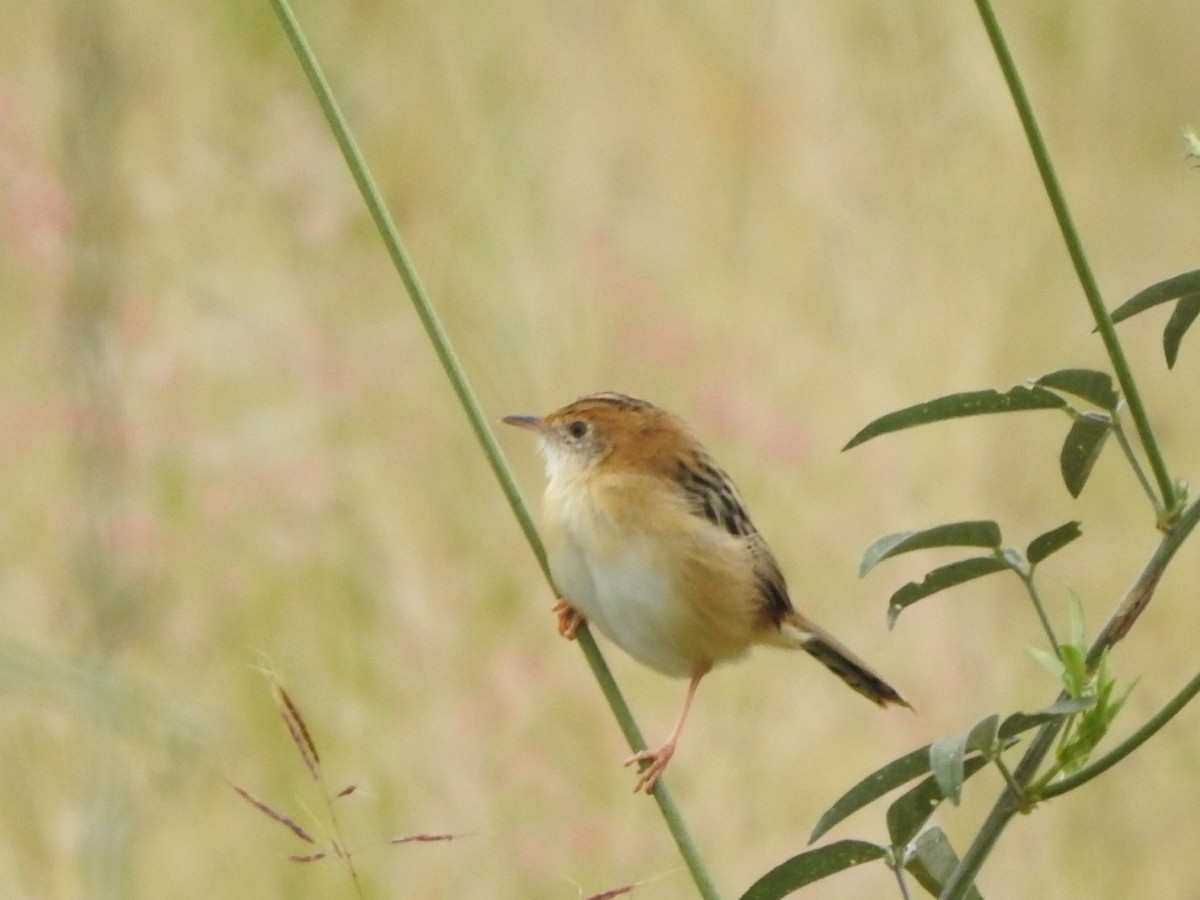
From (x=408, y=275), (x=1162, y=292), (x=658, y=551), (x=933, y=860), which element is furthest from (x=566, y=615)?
(x=1162, y=292)

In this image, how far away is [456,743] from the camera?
5.41 metres

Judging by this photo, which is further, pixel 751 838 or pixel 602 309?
pixel 602 309

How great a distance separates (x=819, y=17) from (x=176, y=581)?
3294mm

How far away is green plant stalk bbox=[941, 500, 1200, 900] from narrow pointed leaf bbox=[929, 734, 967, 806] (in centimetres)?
10

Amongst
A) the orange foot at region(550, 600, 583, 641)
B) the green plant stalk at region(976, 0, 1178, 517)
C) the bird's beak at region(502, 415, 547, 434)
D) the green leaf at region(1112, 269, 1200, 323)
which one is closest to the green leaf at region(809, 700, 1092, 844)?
the green plant stalk at region(976, 0, 1178, 517)

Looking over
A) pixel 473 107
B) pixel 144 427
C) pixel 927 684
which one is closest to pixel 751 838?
pixel 927 684

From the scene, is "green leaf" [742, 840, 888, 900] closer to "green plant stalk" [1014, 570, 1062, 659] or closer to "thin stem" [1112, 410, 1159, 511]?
"green plant stalk" [1014, 570, 1062, 659]

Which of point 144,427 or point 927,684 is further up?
point 144,427

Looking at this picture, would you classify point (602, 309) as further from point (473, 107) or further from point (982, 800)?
point (982, 800)

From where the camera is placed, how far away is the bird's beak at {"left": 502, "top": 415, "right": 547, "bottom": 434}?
370 centimetres

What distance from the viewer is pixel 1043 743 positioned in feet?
5.34

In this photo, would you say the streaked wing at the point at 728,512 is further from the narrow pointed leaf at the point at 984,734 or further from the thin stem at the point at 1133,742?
the narrow pointed leaf at the point at 984,734

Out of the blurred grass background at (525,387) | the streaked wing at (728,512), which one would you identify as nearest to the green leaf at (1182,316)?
the streaked wing at (728,512)

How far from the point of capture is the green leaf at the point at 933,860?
1811 millimetres
